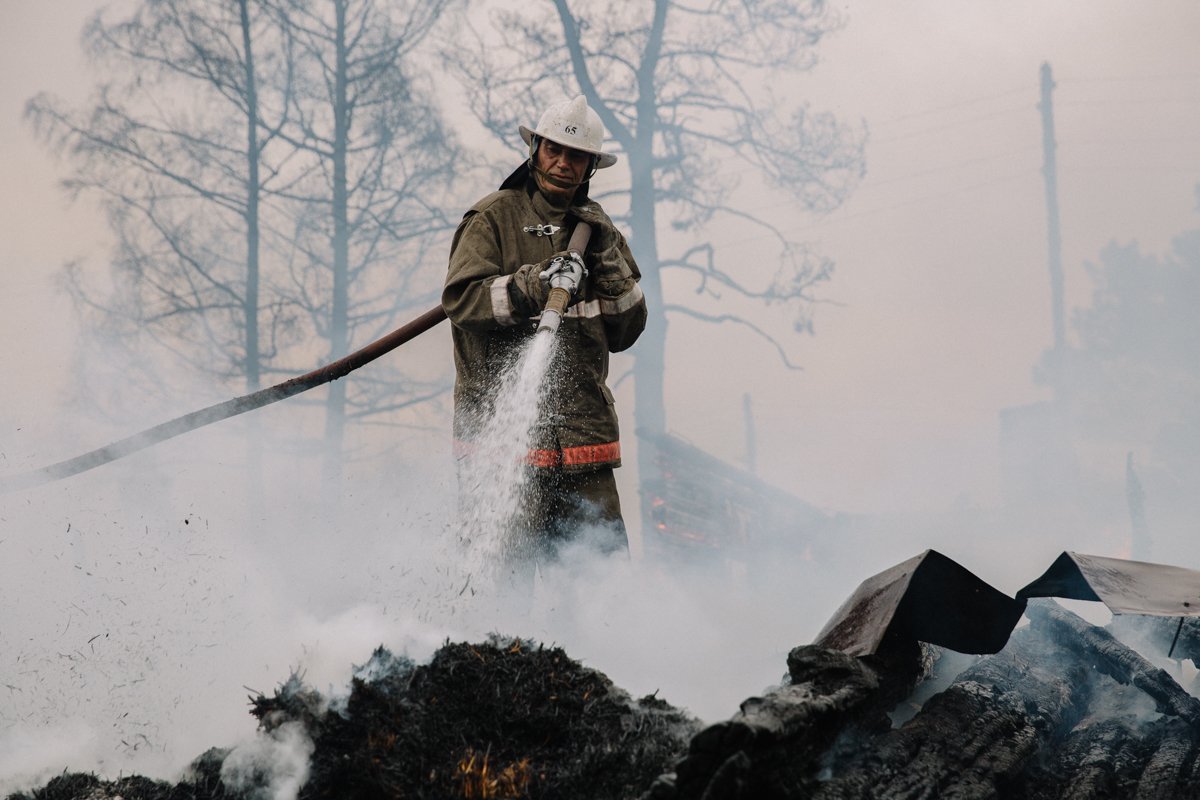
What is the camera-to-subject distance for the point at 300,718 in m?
2.68

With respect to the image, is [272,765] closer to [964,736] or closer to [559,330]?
[964,736]

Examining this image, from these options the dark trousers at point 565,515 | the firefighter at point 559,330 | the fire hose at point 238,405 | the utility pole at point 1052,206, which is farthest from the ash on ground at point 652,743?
the utility pole at point 1052,206

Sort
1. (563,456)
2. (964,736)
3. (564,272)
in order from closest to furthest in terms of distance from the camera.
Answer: (964,736) < (564,272) < (563,456)

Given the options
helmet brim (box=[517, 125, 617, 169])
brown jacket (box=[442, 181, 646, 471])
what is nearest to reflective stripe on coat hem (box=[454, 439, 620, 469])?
brown jacket (box=[442, 181, 646, 471])

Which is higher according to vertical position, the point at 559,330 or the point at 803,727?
the point at 559,330

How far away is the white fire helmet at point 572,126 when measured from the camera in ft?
14.4

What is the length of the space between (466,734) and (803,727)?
3.07 ft

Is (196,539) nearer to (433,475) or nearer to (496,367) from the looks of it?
(433,475)

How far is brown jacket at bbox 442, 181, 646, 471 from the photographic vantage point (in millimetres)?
4312

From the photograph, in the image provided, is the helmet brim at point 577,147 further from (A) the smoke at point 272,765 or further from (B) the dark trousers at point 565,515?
(A) the smoke at point 272,765

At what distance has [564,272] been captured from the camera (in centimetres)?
407

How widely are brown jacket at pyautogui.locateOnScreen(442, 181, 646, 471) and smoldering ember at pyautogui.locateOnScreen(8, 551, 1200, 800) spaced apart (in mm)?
1425

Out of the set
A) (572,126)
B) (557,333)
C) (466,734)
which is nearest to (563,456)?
(557,333)

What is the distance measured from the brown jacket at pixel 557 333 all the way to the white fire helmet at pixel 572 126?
1.03ft
